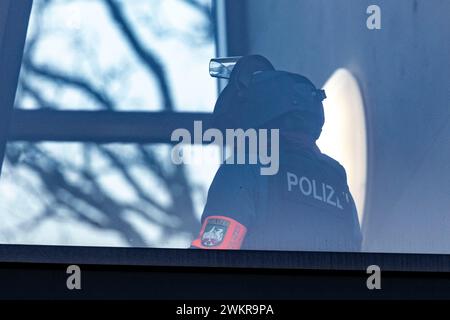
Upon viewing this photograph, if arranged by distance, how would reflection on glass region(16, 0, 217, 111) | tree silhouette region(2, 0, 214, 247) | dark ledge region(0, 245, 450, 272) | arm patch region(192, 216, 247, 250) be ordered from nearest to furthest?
dark ledge region(0, 245, 450, 272), arm patch region(192, 216, 247, 250), tree silhouette region(2, 0, 214, 247), reflection on glass region(16, 0, 217, 111)

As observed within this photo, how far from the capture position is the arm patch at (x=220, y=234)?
4.38 feet

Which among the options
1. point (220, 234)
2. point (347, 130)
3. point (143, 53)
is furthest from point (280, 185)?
point (143, 53)

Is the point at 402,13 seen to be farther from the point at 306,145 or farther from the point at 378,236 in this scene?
the point at 378,236

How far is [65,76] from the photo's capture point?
185 centimetres

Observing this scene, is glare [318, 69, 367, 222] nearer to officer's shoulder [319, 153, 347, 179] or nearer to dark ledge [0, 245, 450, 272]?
officer's shoulder [319, 153, 347, 179]

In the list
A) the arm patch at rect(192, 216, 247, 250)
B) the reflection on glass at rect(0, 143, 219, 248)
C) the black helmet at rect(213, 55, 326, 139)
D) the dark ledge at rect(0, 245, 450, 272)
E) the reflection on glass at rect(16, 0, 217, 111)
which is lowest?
the dark ledge at rect(0, 245, 450, 272)

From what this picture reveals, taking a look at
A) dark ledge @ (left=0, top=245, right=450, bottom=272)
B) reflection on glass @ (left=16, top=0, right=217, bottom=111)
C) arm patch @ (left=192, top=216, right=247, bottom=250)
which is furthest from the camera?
reflection on glass @ (left=16, top=0, right=217, bottom=111)

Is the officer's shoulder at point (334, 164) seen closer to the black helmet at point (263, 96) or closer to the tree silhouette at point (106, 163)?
the black helmet at point (263, 96)

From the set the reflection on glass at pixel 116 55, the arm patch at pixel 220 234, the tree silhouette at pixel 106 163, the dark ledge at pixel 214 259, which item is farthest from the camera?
the reflection on glass at pixel 116 55

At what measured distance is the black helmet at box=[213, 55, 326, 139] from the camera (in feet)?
5.01

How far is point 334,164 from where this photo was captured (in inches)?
61.9

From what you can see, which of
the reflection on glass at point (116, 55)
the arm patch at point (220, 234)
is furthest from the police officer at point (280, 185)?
the reflection on glass at point (116, 55)

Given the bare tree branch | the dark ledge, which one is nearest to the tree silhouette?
the bare tree branch

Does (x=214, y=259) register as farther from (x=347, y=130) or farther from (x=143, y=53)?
(x=143, y=53)
